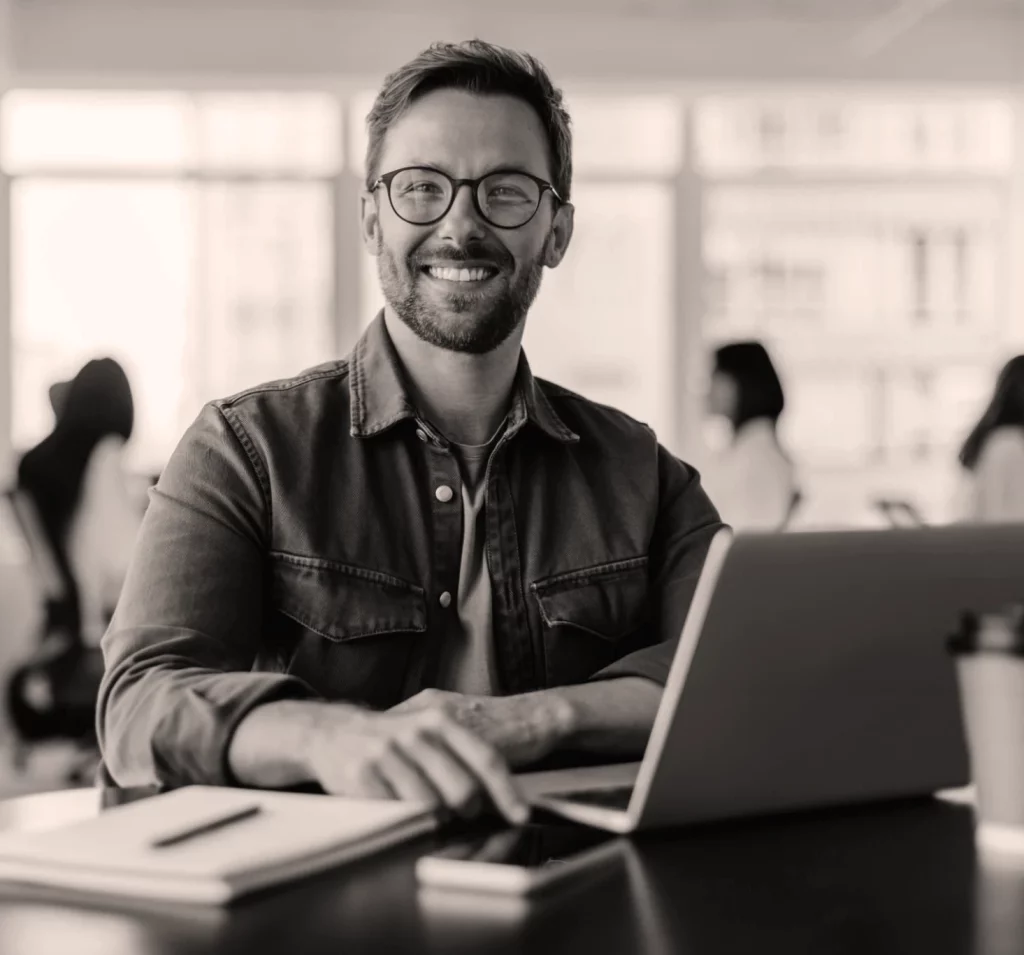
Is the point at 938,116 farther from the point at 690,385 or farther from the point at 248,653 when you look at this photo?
the point at 248,653

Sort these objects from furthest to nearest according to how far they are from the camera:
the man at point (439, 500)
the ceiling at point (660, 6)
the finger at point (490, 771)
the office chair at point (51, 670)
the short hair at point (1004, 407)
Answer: the ceiling at point (660, 6), the short hair at point (1004, 407), the office chair at point (51, 670), the man at point (439, 500), the finger at point (490, 771)

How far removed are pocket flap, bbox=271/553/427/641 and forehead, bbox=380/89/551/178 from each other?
1.59 feet

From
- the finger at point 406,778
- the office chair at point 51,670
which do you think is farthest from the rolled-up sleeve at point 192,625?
the office chair at point 51,670

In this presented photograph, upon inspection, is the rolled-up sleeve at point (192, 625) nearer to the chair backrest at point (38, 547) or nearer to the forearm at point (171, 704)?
the forearm at point (171, 704)

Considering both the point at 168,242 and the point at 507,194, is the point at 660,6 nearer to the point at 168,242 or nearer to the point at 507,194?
the point at 168,242

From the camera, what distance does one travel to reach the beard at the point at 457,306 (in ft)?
5.50

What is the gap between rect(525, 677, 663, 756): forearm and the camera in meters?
1.24

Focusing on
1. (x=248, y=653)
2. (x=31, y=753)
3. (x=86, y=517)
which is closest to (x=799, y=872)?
(x=248, y=653)

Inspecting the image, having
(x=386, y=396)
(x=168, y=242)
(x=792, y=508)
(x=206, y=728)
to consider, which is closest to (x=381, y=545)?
(x=386, y=396)

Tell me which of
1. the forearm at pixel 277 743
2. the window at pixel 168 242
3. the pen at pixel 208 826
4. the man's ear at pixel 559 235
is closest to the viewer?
the pen at pixel 208 826

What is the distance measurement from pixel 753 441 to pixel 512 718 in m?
3.18

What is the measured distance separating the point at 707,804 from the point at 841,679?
4.8 inches

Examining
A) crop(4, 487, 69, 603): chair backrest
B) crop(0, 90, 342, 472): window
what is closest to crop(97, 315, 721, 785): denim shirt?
crop(4, 487, 69, 603): chair backrest

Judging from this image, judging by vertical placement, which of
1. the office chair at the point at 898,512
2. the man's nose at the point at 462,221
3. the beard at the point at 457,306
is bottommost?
the office chair at the point at 898,512
